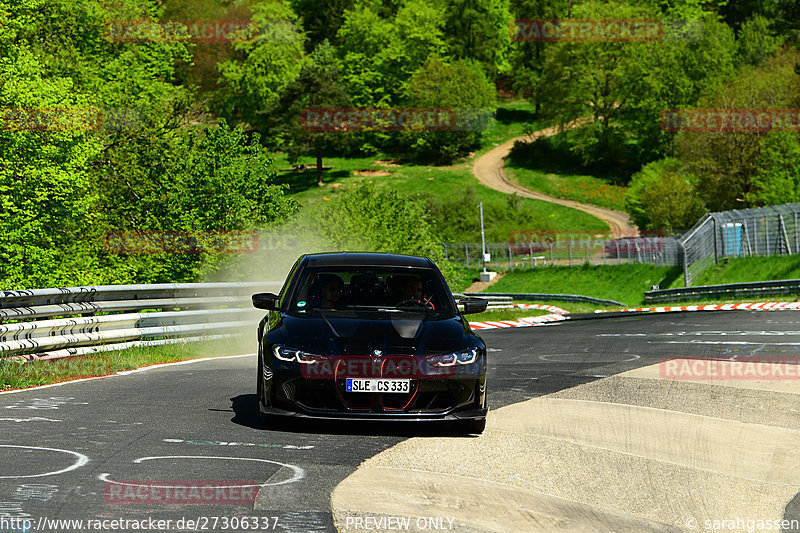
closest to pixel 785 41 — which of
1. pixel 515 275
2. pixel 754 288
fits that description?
pixel 515 275

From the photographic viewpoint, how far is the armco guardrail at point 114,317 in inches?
494

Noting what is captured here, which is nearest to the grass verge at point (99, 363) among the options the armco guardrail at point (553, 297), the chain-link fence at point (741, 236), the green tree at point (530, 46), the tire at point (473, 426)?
the tire at point (473, 426)

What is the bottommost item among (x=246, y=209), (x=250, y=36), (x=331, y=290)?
(x=246, y=209)

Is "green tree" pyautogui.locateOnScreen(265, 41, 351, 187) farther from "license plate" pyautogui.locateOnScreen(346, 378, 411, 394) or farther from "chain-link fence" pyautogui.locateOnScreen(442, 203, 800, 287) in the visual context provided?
"license plate" pyautogui.locateOnScreen(346, 378, 411, 394)

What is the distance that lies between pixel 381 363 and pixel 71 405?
3.57 m

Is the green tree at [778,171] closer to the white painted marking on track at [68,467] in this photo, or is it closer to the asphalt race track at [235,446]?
the asphalt race track at [235,446]

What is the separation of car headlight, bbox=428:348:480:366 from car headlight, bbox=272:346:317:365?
93cm

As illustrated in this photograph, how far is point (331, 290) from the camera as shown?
892 centimetres

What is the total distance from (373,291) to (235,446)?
2.29 m

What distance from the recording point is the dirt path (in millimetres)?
82700

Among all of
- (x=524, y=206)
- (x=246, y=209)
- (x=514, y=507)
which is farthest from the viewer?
(x=524, y=206)

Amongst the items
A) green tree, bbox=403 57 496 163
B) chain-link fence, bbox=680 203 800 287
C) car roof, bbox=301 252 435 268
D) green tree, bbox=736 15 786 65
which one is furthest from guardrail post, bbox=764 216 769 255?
green tree, bbox=736 15 786 65

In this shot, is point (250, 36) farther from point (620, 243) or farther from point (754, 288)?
point (754, 288)

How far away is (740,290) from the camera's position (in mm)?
35969
